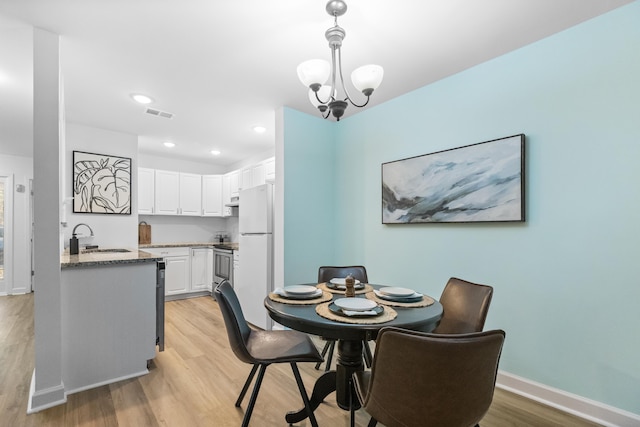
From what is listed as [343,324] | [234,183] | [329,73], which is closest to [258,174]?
[234,183]

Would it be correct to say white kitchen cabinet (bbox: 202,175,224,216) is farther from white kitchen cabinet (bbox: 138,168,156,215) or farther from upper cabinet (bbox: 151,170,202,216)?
white kitchen cabinet (bbox: 138,168,156,215)

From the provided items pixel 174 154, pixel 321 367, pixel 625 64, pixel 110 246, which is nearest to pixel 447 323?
pixel 321 367

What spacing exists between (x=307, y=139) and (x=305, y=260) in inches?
52.0

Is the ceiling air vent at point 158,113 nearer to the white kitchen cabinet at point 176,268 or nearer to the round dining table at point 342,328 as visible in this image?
the white kitchen cabinet at point 176,268

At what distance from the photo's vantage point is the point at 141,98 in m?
3.01

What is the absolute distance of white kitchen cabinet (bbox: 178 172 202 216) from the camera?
5.25 metres

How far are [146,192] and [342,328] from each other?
467 cm

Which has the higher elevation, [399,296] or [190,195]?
[190,195]

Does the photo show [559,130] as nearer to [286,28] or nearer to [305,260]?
[286,28]

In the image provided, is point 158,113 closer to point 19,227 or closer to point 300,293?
point 300,293

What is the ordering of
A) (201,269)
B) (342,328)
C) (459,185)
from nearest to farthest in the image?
(342,328) → (459,185) → (201,269)

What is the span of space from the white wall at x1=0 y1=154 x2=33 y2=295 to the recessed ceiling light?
392cm

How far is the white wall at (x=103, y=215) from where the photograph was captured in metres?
3.71

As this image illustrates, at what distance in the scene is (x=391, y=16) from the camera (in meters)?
1.87
